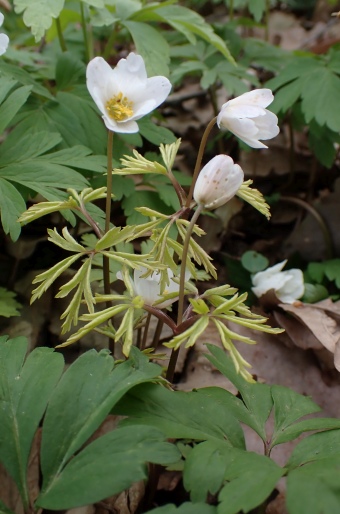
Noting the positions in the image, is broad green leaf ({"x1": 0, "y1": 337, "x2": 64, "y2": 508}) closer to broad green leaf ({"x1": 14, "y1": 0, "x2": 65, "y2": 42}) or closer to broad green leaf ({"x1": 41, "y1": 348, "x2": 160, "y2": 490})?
broad green leaf ({"x1": 41, "y1": 348, "x2": 160, "y2": 490})

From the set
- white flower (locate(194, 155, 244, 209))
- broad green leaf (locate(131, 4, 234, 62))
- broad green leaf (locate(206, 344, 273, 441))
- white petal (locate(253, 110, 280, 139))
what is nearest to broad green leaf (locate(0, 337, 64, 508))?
broad green leaf (locate(206, 344, 273, 441))

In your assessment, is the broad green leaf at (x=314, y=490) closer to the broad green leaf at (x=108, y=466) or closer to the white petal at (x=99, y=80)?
the broad green leaf at (x=108, y=466)

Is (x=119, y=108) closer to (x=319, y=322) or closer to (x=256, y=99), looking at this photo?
(x=256, y=99)

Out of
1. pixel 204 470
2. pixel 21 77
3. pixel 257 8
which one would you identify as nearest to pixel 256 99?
pixel 204 470

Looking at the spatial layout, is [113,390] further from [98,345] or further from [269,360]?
[269,360]

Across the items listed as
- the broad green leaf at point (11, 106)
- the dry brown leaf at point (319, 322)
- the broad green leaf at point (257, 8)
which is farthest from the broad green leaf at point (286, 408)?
the broad green leaf at point (257, 8)

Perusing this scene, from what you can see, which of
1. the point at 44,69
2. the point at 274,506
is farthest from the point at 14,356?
the point at 44,69
